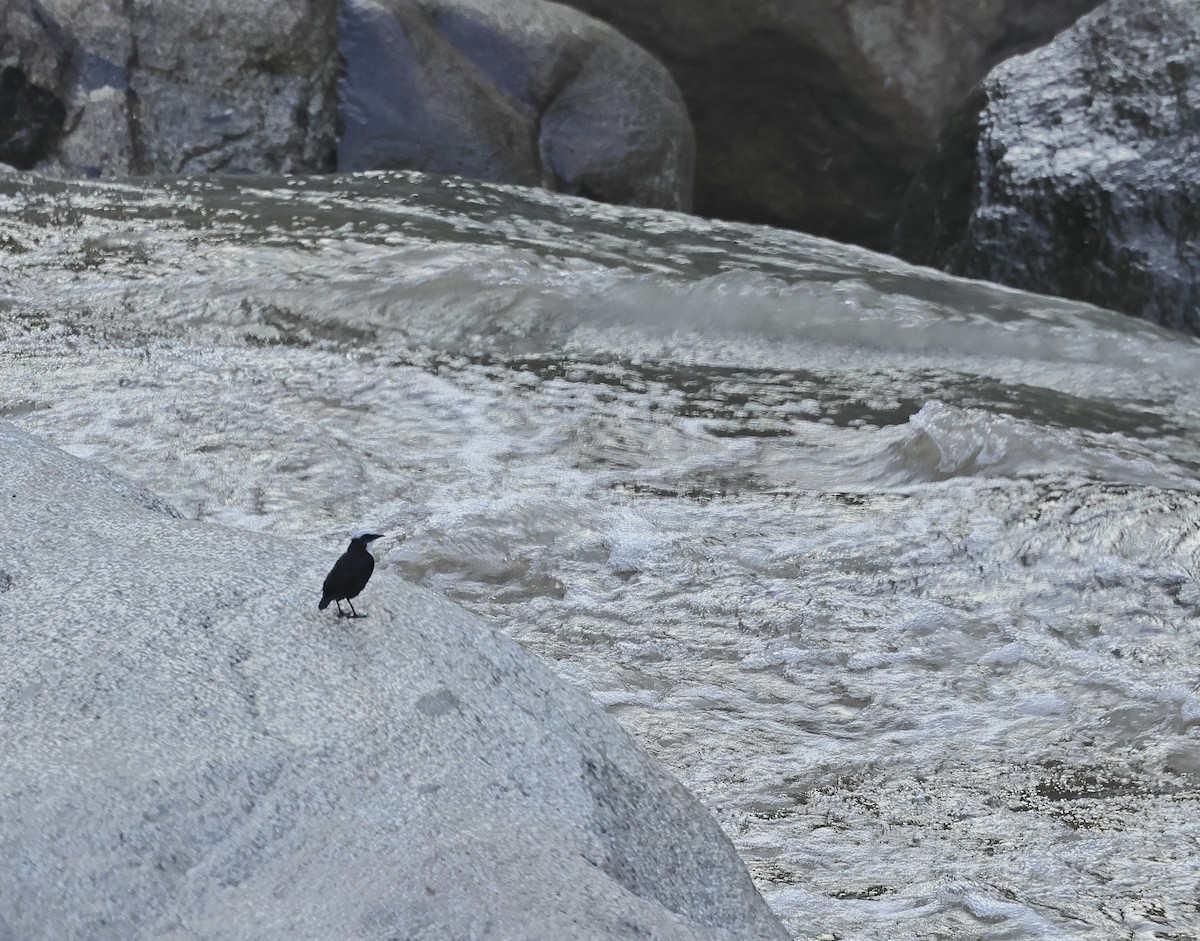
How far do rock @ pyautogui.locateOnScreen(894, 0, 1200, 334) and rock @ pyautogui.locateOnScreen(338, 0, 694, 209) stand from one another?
1.87 metres

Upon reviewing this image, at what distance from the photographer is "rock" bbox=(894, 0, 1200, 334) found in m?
7.06

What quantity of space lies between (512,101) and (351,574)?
7.09 meters

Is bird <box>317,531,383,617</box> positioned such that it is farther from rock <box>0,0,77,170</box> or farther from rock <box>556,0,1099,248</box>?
rock <box>556,0,1099,248</box>

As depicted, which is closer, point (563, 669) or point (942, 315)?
point (563, 669)

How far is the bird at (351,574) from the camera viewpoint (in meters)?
1.88

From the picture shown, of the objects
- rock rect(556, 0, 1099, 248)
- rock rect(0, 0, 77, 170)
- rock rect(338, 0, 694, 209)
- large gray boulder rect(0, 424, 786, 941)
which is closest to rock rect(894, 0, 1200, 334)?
rock rect(338, 0, 694, 209)

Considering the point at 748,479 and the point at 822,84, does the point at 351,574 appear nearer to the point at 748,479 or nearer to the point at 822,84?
the point at 748,479

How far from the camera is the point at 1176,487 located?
14.6 ft

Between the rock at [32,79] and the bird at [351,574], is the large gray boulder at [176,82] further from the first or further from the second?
the bird at [351,574]

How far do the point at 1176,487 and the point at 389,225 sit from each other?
370 centimetres

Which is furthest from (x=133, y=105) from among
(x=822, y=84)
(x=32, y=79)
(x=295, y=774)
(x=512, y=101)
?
(x=295, y=774)

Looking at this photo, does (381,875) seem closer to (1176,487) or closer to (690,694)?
(690,694)

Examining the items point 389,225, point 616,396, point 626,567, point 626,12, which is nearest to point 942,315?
point 616,396

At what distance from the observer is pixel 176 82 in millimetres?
8086
